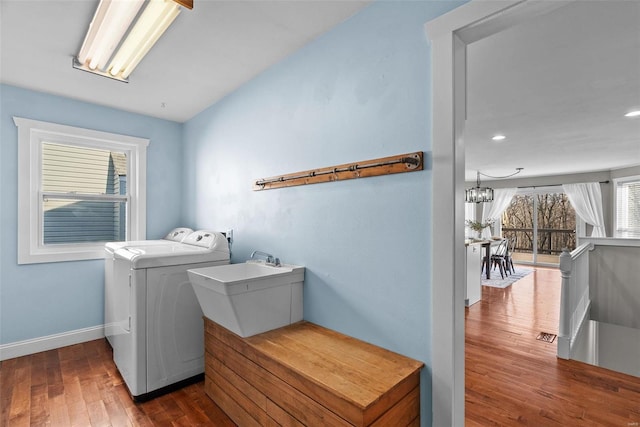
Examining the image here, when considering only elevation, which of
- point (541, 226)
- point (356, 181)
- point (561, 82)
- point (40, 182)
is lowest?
point (541, 226)

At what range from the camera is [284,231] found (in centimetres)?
226

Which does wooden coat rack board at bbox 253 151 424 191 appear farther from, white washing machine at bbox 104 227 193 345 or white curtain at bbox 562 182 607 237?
white curtain at bbox 562 182 607 237

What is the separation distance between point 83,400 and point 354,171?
2473 millimetres

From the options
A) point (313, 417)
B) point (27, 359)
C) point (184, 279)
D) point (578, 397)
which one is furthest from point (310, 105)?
point (27, 359)

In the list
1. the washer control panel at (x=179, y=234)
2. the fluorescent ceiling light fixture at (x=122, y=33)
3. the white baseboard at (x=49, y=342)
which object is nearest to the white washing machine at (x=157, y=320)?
the washer control panel at (x=179, y=234)

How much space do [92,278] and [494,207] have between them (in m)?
9.54

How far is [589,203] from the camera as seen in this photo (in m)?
7.14

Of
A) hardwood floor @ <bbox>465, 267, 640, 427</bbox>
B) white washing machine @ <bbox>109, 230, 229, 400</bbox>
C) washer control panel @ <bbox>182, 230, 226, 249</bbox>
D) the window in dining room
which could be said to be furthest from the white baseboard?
the window in dining room

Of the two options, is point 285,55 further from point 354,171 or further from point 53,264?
point 53,264

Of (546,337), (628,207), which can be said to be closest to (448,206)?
(546,337)

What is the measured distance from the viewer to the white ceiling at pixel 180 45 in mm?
1758

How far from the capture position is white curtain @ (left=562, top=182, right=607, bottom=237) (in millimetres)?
7008

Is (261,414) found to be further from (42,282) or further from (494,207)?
(494,207)

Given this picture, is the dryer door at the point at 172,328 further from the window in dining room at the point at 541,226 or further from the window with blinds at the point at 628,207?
the window in dining room at the point at 541,226
